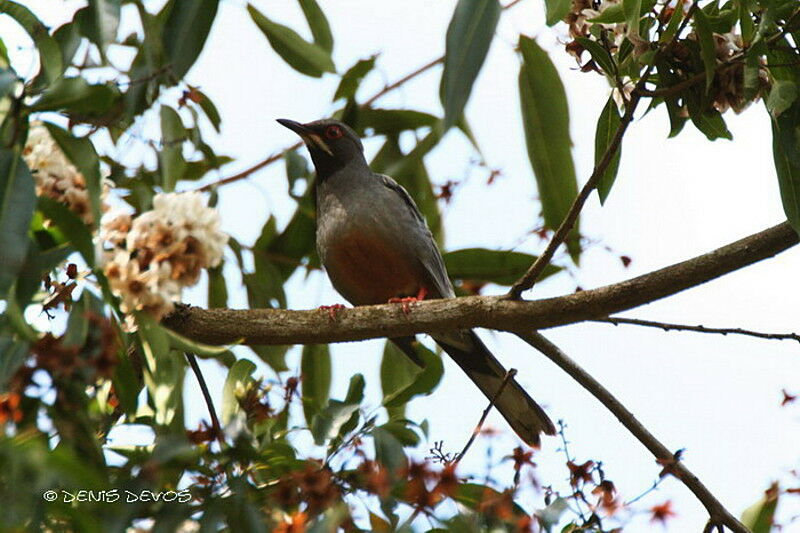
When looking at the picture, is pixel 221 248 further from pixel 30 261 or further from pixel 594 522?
pixel 594 522

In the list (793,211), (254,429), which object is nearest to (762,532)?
(793,211)

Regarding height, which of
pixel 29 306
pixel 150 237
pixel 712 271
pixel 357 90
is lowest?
pixel 712 271

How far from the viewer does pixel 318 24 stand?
192 inches

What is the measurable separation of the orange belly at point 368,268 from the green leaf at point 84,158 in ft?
10.9

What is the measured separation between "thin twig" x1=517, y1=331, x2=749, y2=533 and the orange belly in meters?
1.70

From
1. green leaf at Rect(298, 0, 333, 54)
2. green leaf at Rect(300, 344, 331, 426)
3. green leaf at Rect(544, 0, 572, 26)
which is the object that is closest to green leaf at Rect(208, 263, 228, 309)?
green leaf at Rect(300, 344, 331, 426)

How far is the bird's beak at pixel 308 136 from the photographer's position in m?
6.38

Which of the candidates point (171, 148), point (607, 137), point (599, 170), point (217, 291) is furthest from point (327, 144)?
point (599, 170)

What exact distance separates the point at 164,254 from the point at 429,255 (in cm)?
346

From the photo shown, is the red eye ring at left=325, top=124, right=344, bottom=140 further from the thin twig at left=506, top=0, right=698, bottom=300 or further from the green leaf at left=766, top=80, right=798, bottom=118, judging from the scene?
the green leaf at left=766, top=80, right=798, bottom=118

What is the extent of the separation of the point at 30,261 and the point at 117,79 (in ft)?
5.56

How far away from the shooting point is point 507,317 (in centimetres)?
394

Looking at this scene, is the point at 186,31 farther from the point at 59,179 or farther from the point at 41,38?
the point at 59,179

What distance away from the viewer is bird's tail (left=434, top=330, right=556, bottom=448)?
5.36 m
